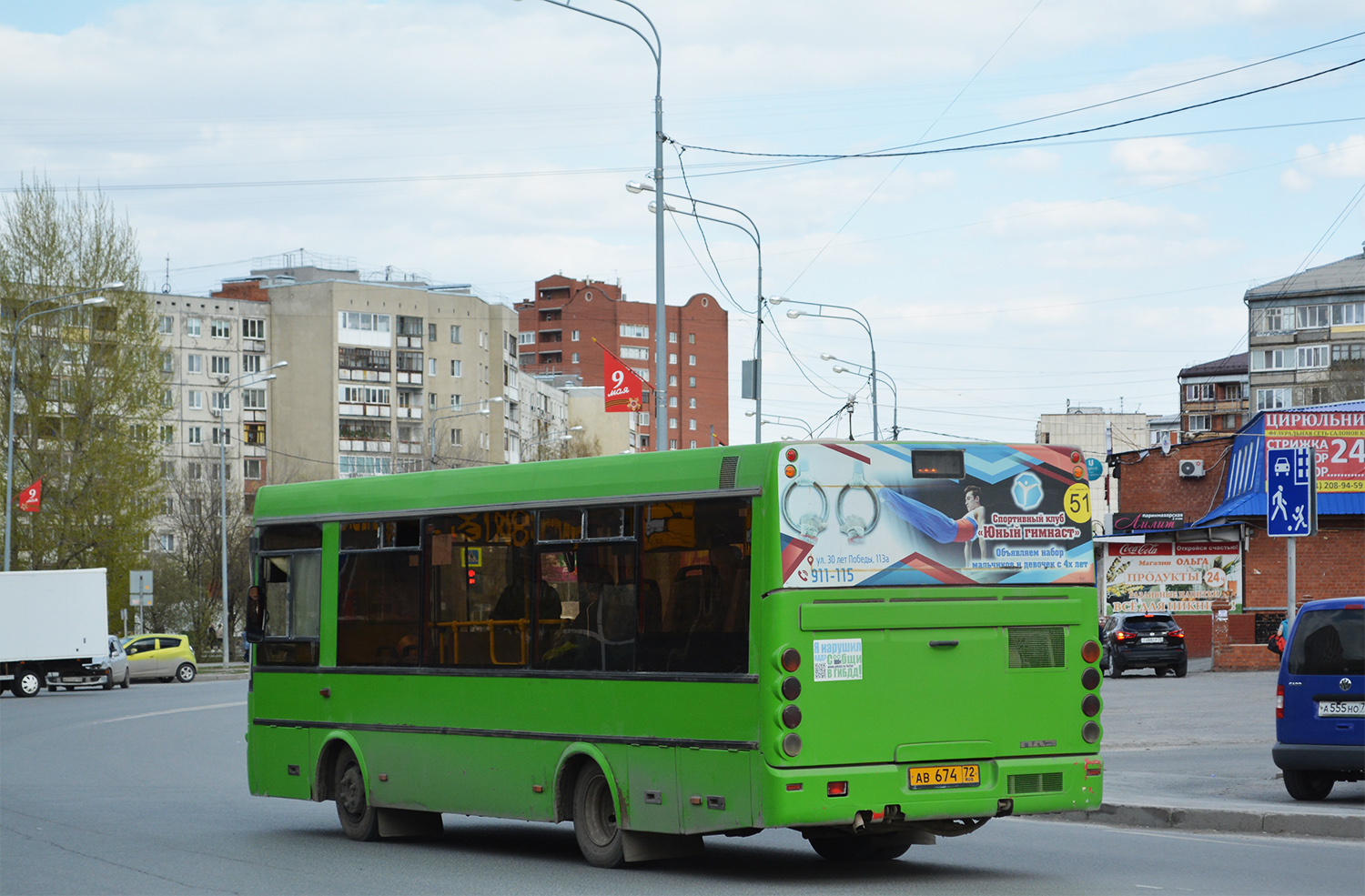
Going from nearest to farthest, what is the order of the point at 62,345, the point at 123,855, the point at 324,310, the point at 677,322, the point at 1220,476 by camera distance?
the point at 123,855
the point at 1220,476
the point at 62,345
the point at 324,310
the point at 677,322

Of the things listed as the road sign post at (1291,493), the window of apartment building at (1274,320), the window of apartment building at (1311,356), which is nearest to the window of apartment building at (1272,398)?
the window of apartment building at (1311,356)

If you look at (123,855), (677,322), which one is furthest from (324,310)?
(123,855)

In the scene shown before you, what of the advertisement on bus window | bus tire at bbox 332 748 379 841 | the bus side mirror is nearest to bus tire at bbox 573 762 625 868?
the advertisement on bus window

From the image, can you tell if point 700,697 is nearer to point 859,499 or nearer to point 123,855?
point 859,499

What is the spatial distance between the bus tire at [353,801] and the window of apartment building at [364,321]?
4022 inches

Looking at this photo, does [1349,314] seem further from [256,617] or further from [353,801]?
[353,801]

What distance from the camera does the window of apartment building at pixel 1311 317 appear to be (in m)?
108

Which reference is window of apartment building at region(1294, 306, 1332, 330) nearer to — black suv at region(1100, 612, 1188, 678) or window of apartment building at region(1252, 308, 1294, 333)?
window of apartment building at region(1252, 308, 1294, 333)

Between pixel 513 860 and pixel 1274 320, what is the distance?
10684 centimetres

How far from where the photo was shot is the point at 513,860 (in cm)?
1212

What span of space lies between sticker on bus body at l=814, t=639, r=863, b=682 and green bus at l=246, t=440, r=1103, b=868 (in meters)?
0.01

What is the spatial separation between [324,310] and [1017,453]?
106 metres

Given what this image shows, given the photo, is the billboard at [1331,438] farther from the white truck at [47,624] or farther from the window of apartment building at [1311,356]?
the window of apartment building at [1311,356]

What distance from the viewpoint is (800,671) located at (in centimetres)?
989
